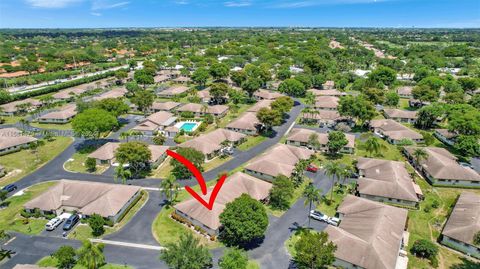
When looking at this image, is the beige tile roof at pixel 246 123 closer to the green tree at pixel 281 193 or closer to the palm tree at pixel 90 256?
the green tree at pixel 281 193

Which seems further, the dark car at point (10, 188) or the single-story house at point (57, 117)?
the single-story house at point (57, 117)

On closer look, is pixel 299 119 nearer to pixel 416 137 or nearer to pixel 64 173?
pixel 416 137

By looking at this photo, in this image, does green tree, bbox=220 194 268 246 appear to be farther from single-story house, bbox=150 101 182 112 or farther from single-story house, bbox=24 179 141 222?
single-story house, bbox=150 101 182 112

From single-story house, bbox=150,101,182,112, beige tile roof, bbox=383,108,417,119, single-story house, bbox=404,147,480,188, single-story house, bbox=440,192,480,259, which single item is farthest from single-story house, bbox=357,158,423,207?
single-story house, bbox=150,101,182,112

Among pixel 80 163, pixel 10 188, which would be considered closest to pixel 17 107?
pixel 80 163

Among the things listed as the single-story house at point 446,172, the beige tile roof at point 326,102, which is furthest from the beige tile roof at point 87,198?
the beige tile roof at point 326,102

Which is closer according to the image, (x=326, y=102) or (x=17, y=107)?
(x=17, y=107)

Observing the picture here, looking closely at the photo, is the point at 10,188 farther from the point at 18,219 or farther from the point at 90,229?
the point at 90,229
